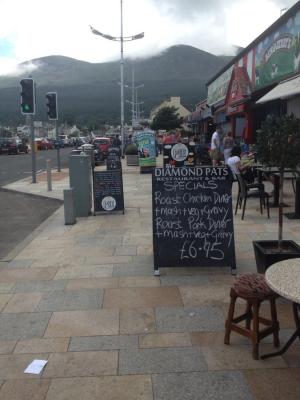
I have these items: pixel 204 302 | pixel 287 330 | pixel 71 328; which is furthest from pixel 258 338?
pixel 71 328

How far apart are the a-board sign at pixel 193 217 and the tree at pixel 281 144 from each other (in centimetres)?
53

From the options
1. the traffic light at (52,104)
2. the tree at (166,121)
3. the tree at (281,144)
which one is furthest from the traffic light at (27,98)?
the tree at (166,121)

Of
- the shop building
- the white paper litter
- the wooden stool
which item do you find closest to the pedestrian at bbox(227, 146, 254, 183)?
the shop building

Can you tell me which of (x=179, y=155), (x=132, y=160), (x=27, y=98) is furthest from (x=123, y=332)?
(x=132, y=160)

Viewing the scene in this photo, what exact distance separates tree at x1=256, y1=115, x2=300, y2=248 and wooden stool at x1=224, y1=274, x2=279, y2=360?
1.53 m

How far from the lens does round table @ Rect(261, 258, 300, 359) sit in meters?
3.24

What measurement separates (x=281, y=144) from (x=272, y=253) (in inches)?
50.2

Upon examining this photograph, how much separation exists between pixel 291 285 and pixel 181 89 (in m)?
193

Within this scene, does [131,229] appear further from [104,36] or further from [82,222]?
[104,36]

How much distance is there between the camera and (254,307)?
3.96 metres

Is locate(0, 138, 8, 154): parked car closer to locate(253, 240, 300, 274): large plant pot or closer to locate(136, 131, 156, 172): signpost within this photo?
locate(136, 131, 156, 172): signpost

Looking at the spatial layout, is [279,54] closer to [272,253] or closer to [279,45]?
[279,45]

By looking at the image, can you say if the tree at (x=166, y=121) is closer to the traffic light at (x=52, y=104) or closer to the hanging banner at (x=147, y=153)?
the hanging banner at (x=147, y=153)

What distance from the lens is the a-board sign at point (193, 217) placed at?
6.03 m
